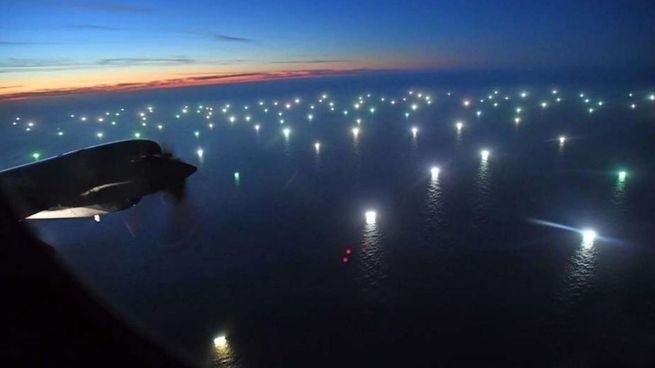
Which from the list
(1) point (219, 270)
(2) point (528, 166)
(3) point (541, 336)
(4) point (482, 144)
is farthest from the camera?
(4) point (482, 144)

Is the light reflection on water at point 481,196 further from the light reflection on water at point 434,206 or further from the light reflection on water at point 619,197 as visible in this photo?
the light reflection on water at point 619,197

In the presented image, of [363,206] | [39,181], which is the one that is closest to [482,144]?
[363,206]

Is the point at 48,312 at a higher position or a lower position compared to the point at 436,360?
higher

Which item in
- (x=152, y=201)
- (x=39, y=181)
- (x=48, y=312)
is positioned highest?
(x=39, y=181)

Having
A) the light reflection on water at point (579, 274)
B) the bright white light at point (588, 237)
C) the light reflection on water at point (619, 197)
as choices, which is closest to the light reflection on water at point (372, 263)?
the light reflection on water at point (579, 274)

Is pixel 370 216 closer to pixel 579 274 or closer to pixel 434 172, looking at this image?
pixel 579 274

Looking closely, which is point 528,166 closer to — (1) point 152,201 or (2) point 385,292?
(2) point 385,292
